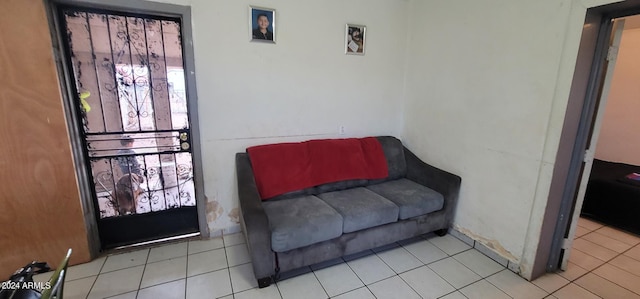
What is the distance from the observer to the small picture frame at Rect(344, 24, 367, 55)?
2.78 metres

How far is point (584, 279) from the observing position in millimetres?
2121

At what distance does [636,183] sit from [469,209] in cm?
199

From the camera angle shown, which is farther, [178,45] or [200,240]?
[200,240]

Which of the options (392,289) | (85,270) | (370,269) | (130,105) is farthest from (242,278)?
(130,105)

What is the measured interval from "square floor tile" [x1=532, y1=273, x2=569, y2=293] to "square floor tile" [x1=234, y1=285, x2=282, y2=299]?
2.03 meters

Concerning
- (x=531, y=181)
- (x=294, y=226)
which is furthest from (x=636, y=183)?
(x=294, y=226)

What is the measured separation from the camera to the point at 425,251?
97.7 inches

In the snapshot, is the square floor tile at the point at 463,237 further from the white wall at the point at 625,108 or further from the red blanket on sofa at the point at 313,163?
the white wall at the point at 625,108

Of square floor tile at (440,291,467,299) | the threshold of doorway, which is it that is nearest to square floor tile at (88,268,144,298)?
the threshold of doorway

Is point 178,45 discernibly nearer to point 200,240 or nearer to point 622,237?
point 200,240

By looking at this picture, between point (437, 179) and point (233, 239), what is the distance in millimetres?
2145

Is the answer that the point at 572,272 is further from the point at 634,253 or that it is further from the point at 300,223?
the point at 300,223

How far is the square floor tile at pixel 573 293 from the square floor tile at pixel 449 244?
0.69 metres

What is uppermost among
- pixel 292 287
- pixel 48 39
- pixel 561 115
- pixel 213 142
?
pixel 48 39
